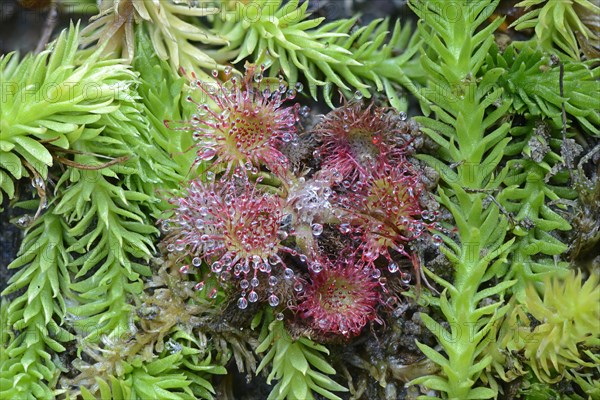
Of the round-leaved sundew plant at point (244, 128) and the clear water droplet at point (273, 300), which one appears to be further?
the round-leaved sundew plant at point (244, 128)

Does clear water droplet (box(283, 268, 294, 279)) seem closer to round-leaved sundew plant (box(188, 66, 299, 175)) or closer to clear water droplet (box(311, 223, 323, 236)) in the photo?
clear water droplet (box(311, 223, 323, 236))

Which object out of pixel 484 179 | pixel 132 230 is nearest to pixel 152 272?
pixel 132 230

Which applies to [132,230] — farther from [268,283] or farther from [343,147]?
[343,147]

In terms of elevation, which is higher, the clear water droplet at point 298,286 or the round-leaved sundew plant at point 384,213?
the round-leaved sundew plant at point 384,213

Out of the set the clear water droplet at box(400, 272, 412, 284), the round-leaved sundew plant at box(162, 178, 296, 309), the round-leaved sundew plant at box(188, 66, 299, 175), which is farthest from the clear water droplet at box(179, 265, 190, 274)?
the clear water droplet at box(400, 272, 412, 284)

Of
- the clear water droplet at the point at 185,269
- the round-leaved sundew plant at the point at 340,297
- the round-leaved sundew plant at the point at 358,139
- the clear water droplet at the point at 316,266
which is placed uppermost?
the round-leaved sundew plant at the point at 358,139

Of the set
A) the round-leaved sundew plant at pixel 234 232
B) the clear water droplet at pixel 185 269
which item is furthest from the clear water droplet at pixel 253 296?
the clear water droplet at pixel 185 269

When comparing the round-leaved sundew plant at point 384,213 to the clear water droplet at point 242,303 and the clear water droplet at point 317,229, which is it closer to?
the clear water droplet at point 317,229
